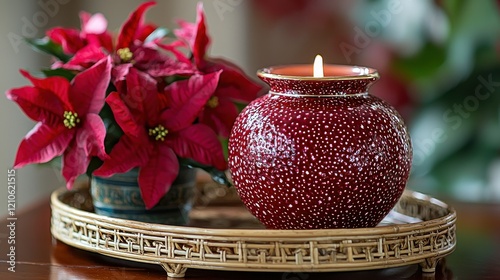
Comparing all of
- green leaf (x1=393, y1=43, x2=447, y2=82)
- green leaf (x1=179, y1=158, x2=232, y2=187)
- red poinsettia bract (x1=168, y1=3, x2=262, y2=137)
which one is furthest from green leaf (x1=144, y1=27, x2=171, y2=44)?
green leaf (x1=393, y1=43, x2=447, y2=82)

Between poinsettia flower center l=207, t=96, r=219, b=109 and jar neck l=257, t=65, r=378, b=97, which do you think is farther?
poinsettia flower center l=207, t=96, r=219, b=109

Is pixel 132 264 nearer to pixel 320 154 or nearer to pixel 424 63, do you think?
pixel 320 154

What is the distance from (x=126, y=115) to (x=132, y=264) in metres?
0.12

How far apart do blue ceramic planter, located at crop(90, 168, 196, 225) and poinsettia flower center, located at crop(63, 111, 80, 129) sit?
7 centimetres

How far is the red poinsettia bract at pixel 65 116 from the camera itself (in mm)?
644

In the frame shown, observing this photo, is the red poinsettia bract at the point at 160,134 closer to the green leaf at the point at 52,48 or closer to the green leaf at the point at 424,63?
the green leaf at the point at 52,48

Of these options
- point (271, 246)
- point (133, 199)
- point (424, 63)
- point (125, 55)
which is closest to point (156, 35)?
point (125, 55)

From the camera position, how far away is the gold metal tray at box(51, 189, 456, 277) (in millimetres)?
556

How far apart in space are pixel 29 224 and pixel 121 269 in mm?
209

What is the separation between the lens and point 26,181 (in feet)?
4.93

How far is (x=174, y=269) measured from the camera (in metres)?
0.58

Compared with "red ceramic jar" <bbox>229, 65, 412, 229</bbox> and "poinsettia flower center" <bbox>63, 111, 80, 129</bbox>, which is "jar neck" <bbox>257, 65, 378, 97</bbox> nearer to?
"red ceramic jar" <bbox>229, 65, 412, 229</bbox>

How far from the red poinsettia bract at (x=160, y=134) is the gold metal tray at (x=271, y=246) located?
56 millimetres

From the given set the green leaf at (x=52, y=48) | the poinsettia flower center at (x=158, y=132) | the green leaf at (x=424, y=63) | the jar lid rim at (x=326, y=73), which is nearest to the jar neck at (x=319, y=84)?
the jar lid rim at (x=326, y=73)
